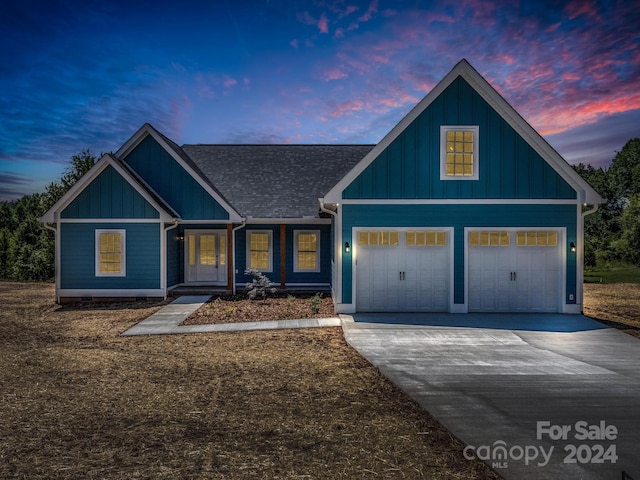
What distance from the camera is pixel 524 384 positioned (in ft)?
20.7

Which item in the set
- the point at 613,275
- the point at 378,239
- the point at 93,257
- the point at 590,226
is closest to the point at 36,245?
the point at 93,257

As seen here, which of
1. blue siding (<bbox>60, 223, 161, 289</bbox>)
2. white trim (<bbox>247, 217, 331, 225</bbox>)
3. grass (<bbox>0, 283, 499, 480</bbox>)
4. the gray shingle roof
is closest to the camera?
grass (<bbox>0, 283, 499, 480</bbox>)

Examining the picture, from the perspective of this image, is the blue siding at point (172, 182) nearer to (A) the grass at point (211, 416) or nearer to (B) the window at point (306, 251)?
(B) the window at point (306, 251)

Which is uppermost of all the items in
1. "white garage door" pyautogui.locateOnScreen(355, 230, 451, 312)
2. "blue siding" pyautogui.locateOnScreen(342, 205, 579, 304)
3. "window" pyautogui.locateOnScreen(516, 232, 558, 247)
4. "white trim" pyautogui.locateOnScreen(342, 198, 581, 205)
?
"white trim" pyautogui.locateOnScreen(342, 198, 581, 205)

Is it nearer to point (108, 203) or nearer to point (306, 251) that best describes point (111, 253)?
point (108, 203)

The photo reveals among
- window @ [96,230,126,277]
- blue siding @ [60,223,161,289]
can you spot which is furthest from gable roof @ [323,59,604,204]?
window @ [96,230,126,277]

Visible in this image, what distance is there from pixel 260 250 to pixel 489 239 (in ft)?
31.5

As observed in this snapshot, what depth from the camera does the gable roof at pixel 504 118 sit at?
467 inches

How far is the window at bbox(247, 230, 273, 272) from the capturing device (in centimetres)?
1777

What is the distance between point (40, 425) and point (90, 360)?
119 inches

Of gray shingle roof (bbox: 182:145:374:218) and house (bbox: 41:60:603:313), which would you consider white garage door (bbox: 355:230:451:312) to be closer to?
house (bbox: 41:60:603:313)

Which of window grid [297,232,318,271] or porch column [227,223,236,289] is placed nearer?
porch column [227,223,236,289]

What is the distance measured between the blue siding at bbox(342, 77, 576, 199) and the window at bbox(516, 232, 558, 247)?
112 centimetres

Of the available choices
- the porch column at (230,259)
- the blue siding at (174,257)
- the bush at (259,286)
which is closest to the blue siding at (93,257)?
the blue siding at (174,257)
